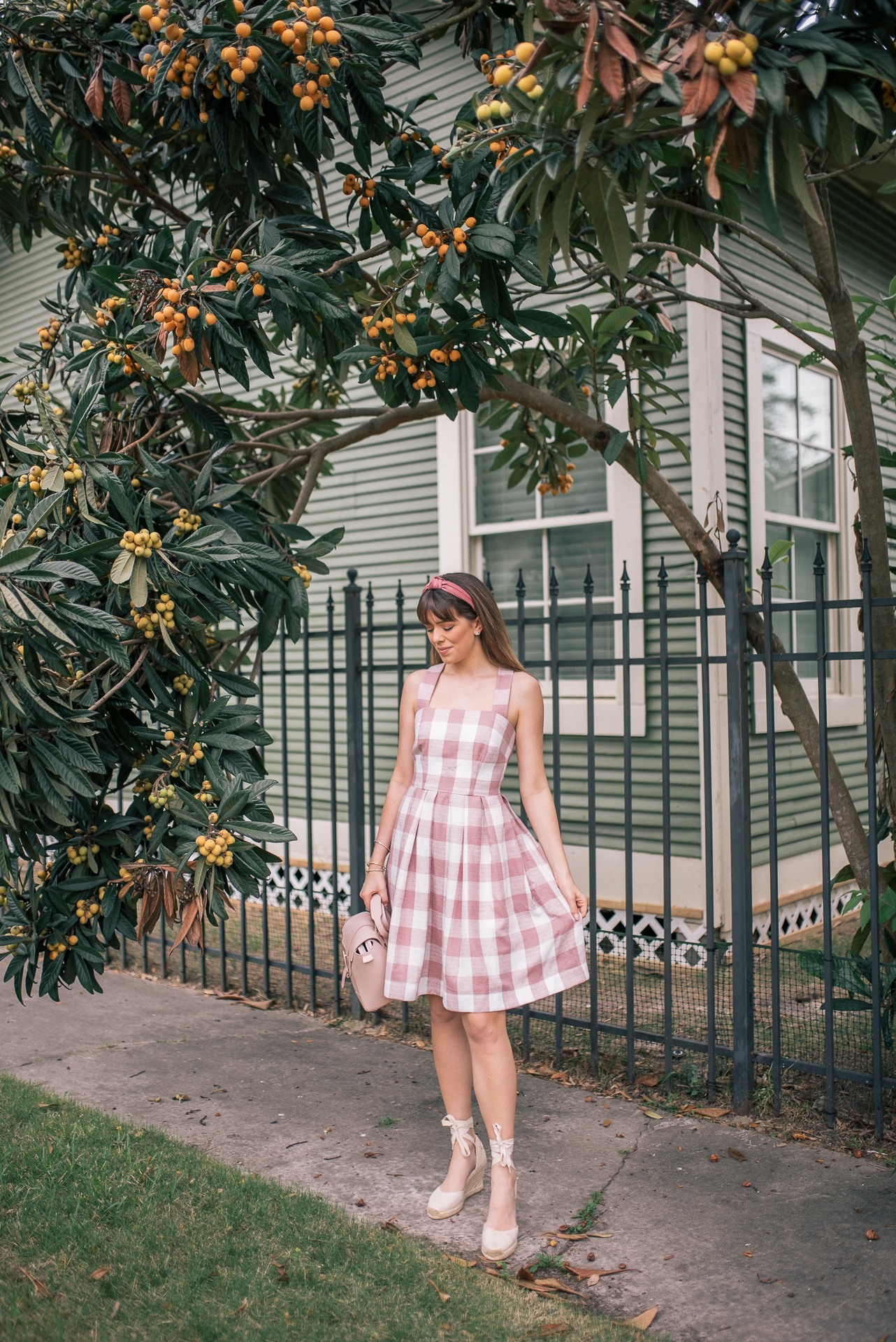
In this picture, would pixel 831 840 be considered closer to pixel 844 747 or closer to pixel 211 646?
pixel 844 747

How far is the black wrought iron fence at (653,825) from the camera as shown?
392 centimetres

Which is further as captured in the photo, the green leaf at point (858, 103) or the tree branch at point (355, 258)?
the tree branch at point (355, 258)

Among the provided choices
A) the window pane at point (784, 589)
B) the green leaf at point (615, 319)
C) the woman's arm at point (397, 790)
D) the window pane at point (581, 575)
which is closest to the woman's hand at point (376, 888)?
the woman's arm at point (397, 790)

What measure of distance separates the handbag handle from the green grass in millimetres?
857

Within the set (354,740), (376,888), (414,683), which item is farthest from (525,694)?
(354,740)

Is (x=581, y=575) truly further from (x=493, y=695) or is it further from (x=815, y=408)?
(x=493, y=695)

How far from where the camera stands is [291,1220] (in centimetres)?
321

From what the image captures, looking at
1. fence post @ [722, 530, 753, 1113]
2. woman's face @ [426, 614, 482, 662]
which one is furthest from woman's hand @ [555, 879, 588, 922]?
fence post @ [722, 530, 753, 1113]

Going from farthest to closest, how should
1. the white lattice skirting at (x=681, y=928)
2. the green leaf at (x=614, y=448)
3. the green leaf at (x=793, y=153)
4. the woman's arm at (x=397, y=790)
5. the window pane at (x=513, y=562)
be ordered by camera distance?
the window pane at (x=513, y=562) < the white lattice skirting at (x=681, y=928) < the green leaf at (x=614, y=448) < the woman's arm at (x=397, y=790) < the green leaf at (x=793, y=153)

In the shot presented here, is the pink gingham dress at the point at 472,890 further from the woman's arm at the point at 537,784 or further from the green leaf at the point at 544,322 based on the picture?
the green leaf at the point at 544,322

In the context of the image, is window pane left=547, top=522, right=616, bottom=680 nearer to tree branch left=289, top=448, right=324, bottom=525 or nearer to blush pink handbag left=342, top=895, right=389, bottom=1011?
tree branch left=289, top=448, right=324, bottom=525

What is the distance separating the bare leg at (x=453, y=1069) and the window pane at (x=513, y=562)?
405 centimetres

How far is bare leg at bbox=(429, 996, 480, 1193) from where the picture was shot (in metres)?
3.27

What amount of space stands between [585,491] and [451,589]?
12.6ft
